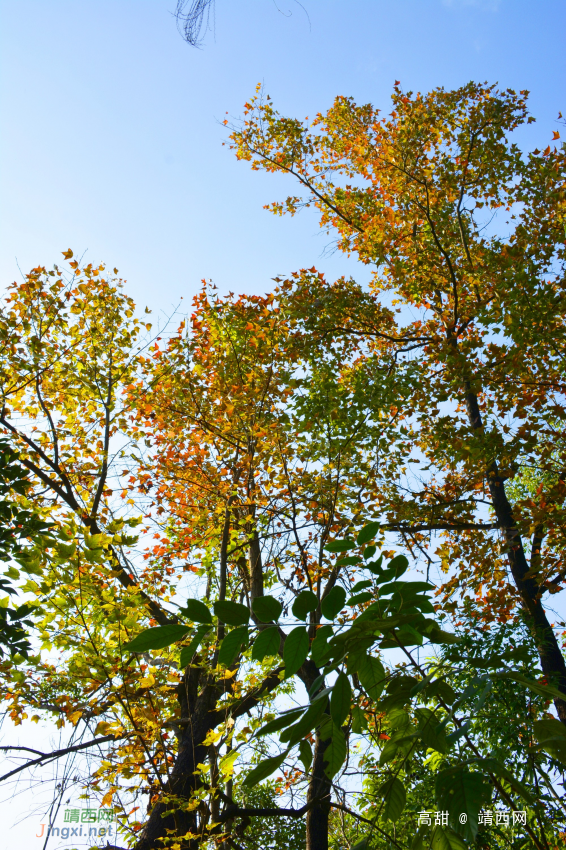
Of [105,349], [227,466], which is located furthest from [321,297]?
[105,349]

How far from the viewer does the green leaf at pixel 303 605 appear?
1304 millimetres

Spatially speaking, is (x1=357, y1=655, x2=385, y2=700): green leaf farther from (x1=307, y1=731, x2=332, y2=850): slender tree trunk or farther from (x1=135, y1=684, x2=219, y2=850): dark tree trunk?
(x1=307, y1=731, x2=332, y2=850): slender tree trunk

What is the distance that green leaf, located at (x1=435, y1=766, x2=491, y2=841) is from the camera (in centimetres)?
96

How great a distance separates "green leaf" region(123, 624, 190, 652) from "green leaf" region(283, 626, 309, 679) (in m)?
0.25

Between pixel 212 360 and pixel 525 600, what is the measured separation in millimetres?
5458

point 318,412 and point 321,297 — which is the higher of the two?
point 321,297

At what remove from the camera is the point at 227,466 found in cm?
713

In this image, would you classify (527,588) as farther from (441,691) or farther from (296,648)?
(296,648)

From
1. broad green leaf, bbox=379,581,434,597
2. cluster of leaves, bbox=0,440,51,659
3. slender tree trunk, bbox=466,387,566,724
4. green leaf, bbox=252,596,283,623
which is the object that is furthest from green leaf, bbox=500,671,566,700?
slender tree trunk, bbox=466,387,566,724

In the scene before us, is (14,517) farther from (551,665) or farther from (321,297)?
(551,665)

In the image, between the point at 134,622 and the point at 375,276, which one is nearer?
the point at 134,622

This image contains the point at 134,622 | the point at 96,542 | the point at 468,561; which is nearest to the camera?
the point at 96,542

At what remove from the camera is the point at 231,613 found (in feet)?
4.06

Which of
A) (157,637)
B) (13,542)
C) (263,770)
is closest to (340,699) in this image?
(263,770)
